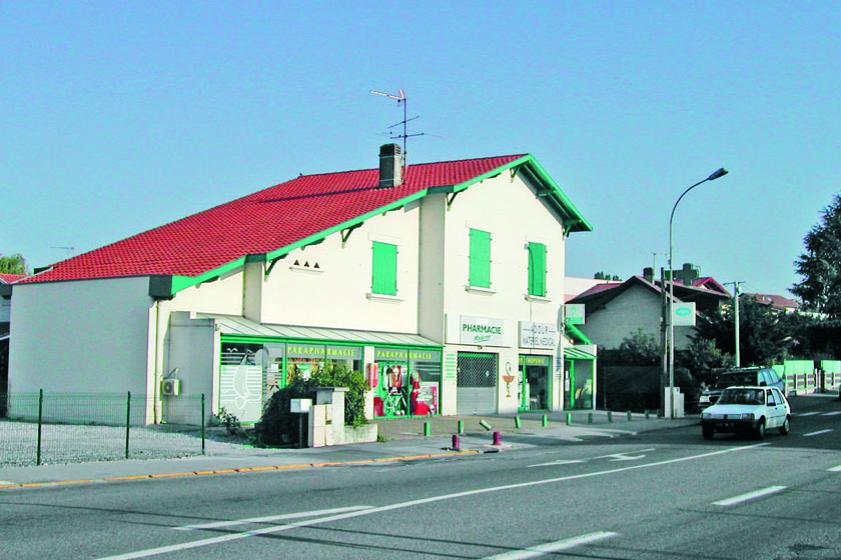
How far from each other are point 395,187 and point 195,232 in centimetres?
723

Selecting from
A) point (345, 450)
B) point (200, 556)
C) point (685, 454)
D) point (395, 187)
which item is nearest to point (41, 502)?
point (200, 556)

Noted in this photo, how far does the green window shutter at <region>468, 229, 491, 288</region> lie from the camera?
1336 inches

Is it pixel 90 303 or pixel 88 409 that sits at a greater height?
pixel 90 303

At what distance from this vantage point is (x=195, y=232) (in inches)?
1223

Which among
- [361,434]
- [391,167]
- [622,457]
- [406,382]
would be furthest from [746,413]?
[391,167]

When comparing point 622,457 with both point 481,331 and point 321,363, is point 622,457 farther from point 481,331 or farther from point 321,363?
point 481,331

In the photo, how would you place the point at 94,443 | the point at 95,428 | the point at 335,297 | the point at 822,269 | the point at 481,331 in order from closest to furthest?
1. the point at 94,443
2. the point at 95,428
3. the point at 335,297
4. the point at 481,331
5. the point at 822,269

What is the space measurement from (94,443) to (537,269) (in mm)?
20806

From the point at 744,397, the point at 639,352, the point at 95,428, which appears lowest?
the point at 95,428

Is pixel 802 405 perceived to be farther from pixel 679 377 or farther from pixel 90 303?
pixel 90 303

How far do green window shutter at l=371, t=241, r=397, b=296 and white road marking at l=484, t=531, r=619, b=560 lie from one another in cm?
2130

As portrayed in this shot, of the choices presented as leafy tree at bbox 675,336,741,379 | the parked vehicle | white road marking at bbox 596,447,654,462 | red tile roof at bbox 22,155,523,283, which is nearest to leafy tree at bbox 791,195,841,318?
leafy tree at bbox 675,336,741,379

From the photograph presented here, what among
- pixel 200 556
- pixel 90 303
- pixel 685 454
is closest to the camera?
pixel 200 556

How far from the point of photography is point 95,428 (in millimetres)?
23156
